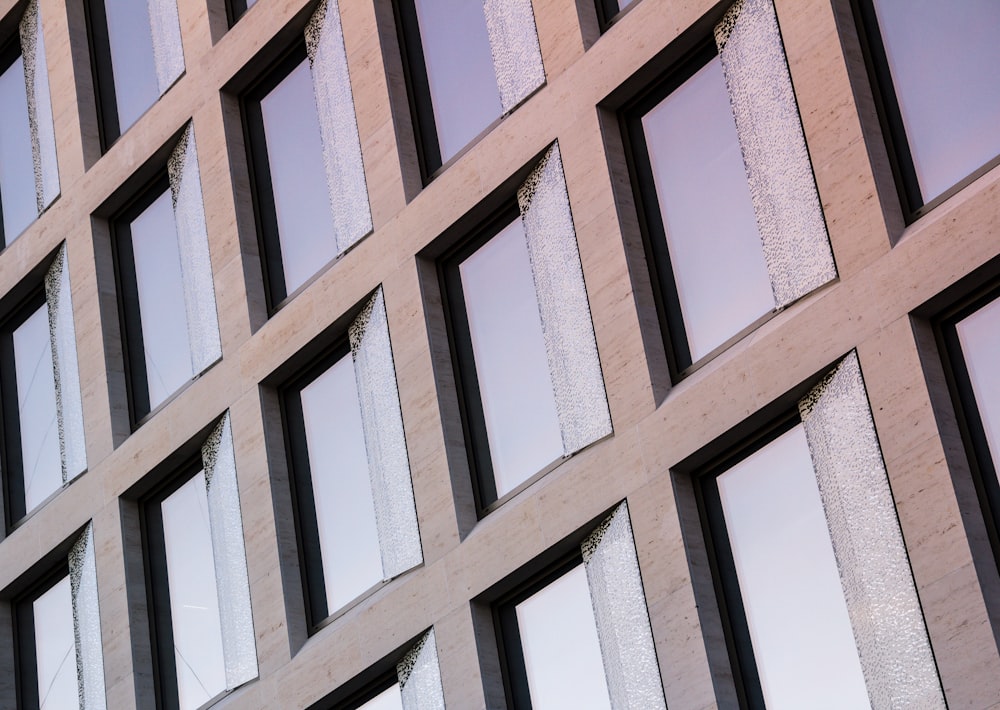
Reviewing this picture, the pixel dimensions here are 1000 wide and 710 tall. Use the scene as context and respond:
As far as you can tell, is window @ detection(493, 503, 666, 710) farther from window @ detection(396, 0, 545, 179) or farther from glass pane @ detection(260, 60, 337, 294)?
glass pane @ detection(260, 60, 337, 294)

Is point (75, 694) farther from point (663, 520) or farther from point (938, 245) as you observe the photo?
point (938, 245)

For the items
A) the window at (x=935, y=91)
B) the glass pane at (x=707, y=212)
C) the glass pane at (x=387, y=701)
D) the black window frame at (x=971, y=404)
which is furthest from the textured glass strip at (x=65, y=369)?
the black window frame at (x=971, y=404)

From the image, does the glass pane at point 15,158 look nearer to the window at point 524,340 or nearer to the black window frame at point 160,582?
the black window frame at point 160,582

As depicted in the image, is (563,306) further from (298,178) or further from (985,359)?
(298,178)

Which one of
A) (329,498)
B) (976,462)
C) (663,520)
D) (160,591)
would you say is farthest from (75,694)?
(976,462)

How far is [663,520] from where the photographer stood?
1709cm

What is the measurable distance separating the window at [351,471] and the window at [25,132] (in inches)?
278

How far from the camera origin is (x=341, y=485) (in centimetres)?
2144

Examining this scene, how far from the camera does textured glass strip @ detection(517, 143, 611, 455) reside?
18.3m

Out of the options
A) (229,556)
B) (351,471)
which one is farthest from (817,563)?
(229,556)

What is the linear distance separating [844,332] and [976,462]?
159 cm

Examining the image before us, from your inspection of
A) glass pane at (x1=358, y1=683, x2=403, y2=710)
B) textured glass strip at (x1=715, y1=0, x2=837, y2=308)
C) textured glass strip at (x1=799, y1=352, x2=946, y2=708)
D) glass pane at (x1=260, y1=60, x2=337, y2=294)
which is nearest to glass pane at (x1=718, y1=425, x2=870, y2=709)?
textured glass strip at (x1=799, y1=352, x2=946, y2=708)

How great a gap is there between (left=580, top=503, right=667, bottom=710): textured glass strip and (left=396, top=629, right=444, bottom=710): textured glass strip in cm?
209

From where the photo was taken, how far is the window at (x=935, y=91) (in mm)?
16062
